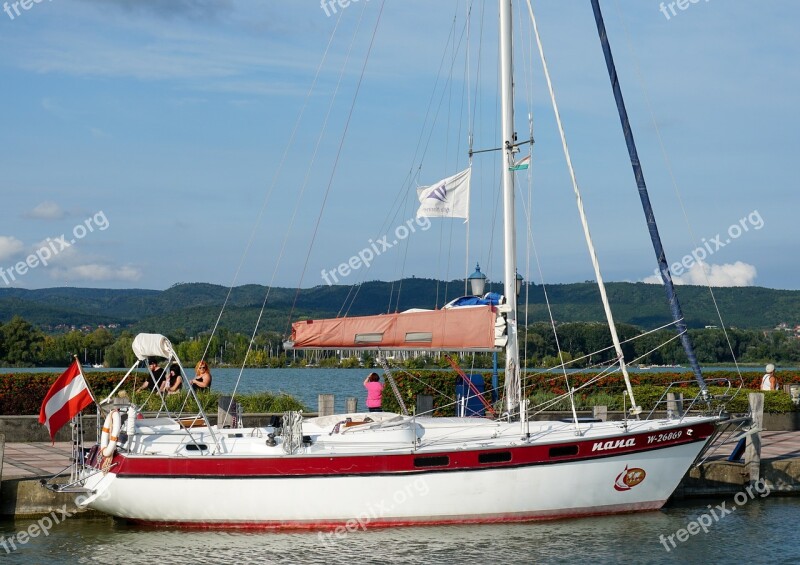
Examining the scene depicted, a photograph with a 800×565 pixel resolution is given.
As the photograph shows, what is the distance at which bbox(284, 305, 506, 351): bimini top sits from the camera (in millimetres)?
19406

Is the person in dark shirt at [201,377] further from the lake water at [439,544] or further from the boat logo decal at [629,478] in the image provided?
the boat logo decal at [629,478]

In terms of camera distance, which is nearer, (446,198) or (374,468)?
(374,468)

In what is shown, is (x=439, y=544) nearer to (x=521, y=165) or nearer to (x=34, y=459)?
(x=521, y=165)

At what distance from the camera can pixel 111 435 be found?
711 inches

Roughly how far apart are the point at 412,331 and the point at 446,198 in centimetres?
287

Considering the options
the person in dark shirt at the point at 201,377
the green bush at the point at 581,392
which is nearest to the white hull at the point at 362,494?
the person in dark shirt at the point at 201,377

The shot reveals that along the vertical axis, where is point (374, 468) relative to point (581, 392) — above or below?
below

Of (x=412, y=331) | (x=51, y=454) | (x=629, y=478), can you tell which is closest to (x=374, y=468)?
(x=412, y=331)

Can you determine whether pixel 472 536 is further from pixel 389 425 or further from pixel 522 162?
pixel 522 162

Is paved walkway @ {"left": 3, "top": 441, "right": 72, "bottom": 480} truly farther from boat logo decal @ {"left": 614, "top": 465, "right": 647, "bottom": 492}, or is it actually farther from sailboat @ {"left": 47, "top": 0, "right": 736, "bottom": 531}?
boat logo decal @ {"left": 614, "top": 465, "right": 647, "bottom": 492}

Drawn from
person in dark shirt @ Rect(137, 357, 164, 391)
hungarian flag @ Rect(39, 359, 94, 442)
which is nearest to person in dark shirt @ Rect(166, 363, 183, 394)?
person in dark shirt @ Rect(137, 357, 164, 391)

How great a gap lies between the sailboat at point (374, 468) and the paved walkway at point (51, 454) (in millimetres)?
1975

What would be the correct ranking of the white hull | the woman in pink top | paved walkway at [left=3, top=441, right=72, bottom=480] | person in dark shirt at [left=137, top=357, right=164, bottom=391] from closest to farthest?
the white hull → person in dark shirt at [left=137, top=357, right=164, bottom=391] → paved walkway at [left=3, top=441, right=72, bottom=480] → the woman in pink top

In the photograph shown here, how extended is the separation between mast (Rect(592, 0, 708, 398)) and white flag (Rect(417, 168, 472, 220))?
4.64 metres
